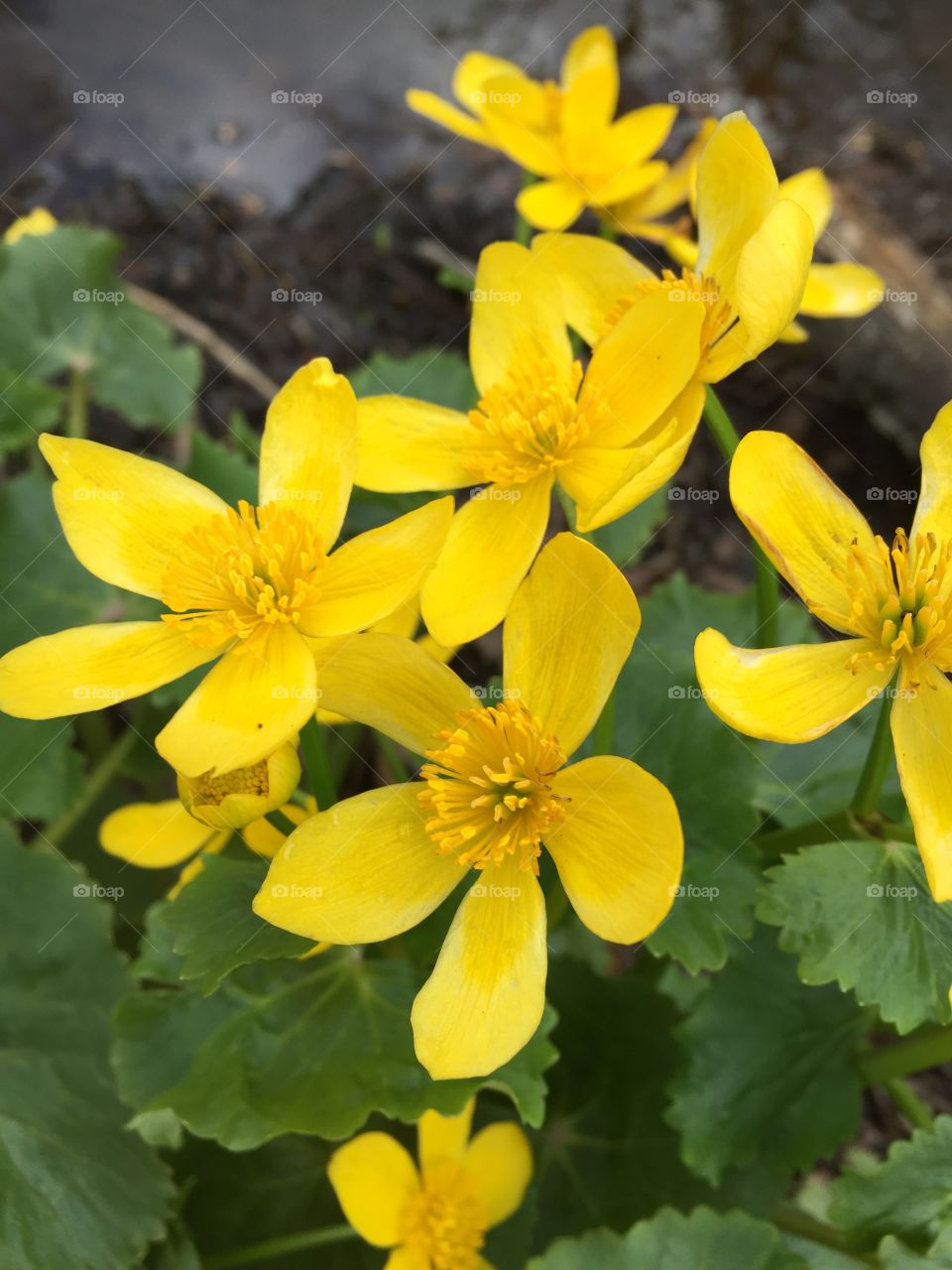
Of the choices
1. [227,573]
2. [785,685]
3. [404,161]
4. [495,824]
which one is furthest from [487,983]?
[404,161]

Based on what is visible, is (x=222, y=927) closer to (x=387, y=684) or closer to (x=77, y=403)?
(x=387, y=684)

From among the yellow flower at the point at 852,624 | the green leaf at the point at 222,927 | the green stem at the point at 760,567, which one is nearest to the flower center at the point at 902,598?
the yellow flower at the point at 852,624

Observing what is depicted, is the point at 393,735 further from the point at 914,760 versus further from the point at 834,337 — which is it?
the point at 834,337

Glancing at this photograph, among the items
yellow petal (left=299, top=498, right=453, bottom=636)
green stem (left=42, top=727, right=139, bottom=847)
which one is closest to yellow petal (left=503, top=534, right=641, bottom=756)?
yellow petal (left=299, top=498, right=453, bottom=636)

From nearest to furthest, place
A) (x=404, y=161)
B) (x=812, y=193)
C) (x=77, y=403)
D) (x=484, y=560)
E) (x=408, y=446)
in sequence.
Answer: (x=484, y=560), (x=408, y=446), (x=812, y=193), (x=77, y=403), (x=404, y=161)

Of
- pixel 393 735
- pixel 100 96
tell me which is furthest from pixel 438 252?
pixel 393 735

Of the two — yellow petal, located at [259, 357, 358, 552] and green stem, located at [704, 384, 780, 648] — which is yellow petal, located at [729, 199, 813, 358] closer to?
green stem, located at [704, 384, 780, 648]

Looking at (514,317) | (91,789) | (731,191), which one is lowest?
(91,789)
